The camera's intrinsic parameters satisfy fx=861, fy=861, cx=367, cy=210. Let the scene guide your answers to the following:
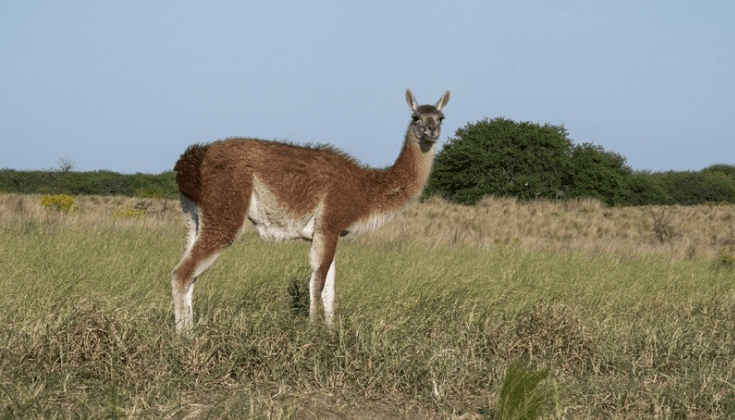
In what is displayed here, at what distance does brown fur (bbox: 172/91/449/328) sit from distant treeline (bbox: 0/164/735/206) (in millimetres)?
40942

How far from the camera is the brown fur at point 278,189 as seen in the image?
824cm

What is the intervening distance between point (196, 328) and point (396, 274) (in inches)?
205

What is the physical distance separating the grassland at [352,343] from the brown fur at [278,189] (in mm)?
646

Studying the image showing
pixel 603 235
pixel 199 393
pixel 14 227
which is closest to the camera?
pixel 199 393

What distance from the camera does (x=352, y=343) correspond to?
739cm

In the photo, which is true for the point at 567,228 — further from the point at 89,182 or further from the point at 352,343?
the point at 89,182

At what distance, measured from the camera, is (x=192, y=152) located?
8.59 metres

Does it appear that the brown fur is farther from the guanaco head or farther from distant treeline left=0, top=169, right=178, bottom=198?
distant treeline left=0, top=169, right=178, bottom=198

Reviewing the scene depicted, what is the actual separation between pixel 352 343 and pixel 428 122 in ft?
9.09

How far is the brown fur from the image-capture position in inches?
324

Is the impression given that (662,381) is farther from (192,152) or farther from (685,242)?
(685,242)

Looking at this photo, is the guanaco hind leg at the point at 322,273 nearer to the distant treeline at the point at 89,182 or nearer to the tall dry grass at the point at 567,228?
the tall dry grass at the point at 567,228

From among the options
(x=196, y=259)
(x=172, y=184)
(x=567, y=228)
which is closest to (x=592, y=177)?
(x=567, y=228)

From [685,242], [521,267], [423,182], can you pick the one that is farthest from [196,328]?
[685,242]
